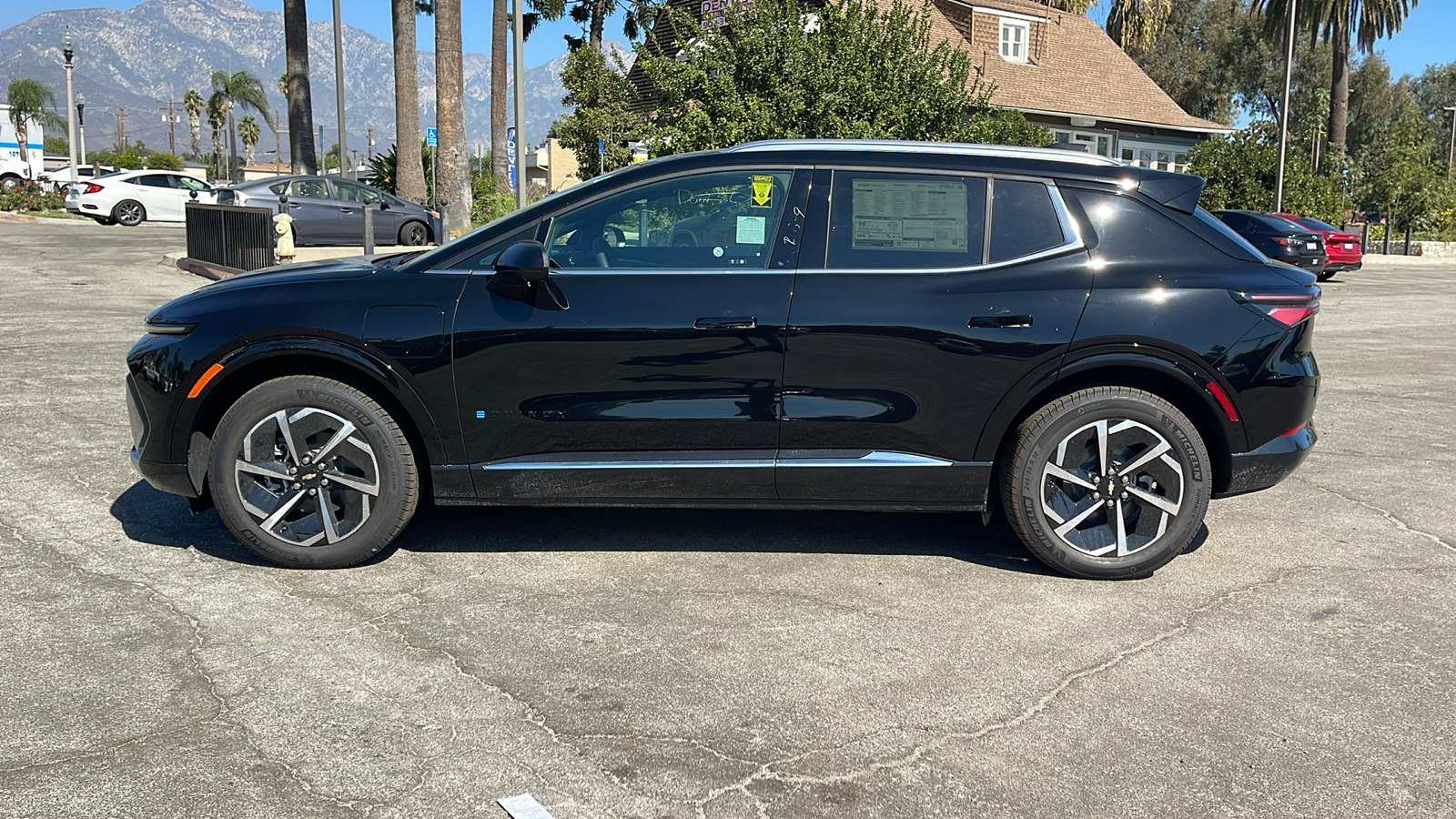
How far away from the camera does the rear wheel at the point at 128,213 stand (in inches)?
1224

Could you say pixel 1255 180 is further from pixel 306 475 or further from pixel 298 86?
pixel 306 475

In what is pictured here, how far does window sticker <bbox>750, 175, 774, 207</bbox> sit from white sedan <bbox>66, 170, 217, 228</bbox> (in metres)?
28.9

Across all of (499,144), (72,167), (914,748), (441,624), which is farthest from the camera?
(72,167)

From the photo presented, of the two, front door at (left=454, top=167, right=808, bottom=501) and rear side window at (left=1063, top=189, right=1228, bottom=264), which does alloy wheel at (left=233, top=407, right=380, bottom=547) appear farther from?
rear side window at (left=1063, top=189, right=1228, bottom=264)

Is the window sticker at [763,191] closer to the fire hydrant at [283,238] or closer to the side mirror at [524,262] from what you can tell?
the side mirror at [524,262]

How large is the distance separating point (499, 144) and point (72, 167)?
2169 centimetres

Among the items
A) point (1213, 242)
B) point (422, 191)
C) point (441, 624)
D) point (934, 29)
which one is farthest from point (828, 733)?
point (934, 29)

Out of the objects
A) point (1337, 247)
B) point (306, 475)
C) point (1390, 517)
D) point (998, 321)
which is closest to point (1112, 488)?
point (998, 321)

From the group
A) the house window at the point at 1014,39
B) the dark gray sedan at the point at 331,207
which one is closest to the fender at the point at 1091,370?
the dark gray sedan at the point at 331,207

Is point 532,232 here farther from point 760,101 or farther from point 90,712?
point 760,101

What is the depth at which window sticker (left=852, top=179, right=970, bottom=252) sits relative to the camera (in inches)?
188

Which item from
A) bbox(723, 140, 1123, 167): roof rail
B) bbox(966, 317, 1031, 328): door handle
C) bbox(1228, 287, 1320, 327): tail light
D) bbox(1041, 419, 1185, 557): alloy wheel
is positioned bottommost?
bbox(1041, 419, 1185, 557): alloy wheel

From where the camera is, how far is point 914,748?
11.1 feet

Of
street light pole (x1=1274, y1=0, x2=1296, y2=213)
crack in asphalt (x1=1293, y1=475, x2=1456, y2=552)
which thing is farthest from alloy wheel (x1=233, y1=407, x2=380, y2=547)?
street light pole (x1=1274, y1=0, x2=1296, y2=213)
